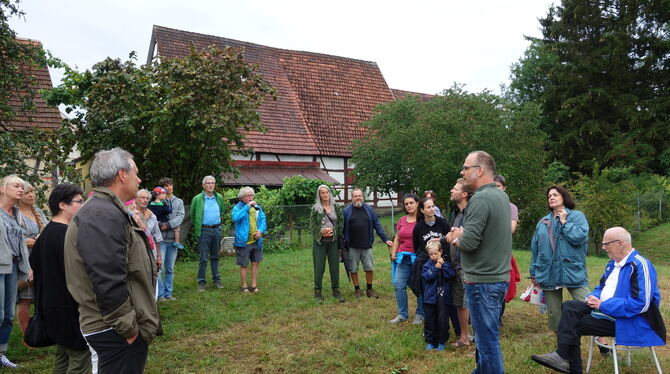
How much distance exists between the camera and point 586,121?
27.5 meters

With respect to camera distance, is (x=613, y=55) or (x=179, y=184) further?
(x=613, y=55)

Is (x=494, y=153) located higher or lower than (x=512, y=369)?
higher

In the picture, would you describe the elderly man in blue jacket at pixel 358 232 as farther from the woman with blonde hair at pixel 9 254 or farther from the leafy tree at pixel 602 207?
the leafy tree at pixel 602 207

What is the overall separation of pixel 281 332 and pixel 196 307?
1.80m

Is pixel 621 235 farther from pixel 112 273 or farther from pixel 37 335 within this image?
pixel 37 335

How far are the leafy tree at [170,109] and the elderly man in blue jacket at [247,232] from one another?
2889 millimetres

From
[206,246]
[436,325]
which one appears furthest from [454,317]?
[206,246]

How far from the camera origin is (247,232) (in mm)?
8469

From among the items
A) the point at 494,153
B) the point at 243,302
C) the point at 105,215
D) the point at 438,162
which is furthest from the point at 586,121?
the point at 105,215

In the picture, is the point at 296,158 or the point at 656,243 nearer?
the point at 656,243

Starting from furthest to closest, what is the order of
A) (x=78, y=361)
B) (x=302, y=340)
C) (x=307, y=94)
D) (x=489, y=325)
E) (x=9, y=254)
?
(x=307, y=94) → (x=302, y=340) → (x=9, y=254) → (x=489, y=325) → (x=78, y=361)

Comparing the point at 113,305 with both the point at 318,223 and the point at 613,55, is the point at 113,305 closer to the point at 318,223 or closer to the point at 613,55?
the point at 318,223

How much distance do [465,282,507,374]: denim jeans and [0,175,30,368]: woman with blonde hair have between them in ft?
14.5

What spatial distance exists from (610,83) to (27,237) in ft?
98.4
